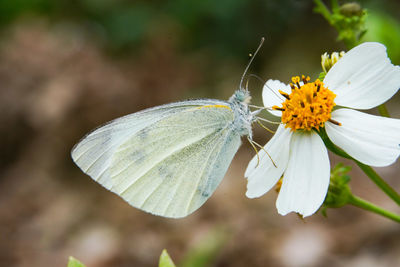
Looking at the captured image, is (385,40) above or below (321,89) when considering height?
above

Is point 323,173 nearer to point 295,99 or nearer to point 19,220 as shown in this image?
point 295,99

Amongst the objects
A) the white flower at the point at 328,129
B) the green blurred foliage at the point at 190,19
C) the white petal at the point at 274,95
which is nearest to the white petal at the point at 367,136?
the white flower at the point at 328,129

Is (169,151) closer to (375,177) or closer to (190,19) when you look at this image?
(375,177)

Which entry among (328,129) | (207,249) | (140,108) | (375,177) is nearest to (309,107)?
(328,129)

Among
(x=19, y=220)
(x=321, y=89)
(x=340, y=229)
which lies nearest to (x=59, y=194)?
(x=19, y=220)

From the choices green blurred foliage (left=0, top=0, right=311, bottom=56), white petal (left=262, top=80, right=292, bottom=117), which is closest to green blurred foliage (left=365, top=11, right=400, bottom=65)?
white petal (left=262, top=80, right=292, bottom=117)

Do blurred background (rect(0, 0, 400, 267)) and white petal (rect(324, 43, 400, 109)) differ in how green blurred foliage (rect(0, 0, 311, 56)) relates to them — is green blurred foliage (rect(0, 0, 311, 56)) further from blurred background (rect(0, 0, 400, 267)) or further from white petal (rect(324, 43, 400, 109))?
white petal (rect(324, 43, 400, 109))

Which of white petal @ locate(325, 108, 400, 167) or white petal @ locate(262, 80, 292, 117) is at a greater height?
white petal @ locate(262, 80, 292, 117)
